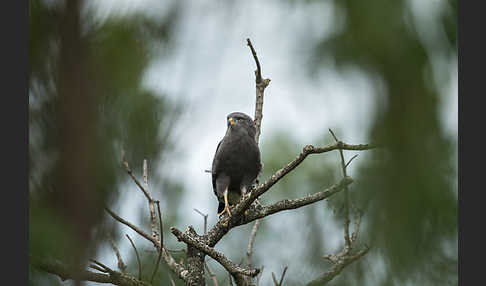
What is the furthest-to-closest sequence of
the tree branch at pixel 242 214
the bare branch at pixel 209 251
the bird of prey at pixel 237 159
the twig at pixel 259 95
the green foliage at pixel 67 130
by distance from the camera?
1. the bird of prey at pixel 237 159
2. the twig at pixel 259 95
3. the tree branch at pixel 242 214
4. the bare branch at pixel 209 251
5. the green foliage at pixel 67 130

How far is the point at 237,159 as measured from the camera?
541 cm

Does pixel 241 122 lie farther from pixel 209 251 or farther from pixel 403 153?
pixel 403 153

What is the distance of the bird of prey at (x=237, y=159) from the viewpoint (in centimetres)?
542

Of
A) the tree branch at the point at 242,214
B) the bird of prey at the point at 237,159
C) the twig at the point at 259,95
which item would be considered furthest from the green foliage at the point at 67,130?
the bird of prey at the point at 237,159

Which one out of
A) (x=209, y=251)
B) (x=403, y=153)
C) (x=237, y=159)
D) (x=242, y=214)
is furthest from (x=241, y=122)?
(x=403, y=153)

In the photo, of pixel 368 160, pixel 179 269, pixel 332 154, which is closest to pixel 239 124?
pixel 332 154

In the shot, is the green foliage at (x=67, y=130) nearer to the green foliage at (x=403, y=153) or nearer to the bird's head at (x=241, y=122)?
the green foliage at (x=403, y=153)

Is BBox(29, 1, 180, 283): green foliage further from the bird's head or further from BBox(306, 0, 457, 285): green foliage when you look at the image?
the bird's head

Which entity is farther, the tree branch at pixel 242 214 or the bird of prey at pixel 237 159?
the bird of prey at pixel 237 159

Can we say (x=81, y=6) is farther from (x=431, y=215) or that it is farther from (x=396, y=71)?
(x=431, y=215)

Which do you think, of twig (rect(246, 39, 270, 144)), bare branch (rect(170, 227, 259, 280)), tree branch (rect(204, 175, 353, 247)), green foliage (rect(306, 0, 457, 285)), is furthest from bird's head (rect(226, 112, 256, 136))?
green foliage (rect(306, 0, 457, 285))

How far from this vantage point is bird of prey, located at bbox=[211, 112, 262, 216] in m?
5.42

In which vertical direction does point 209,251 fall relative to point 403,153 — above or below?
above

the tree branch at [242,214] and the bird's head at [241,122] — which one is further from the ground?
the bird's head at [241,122]
